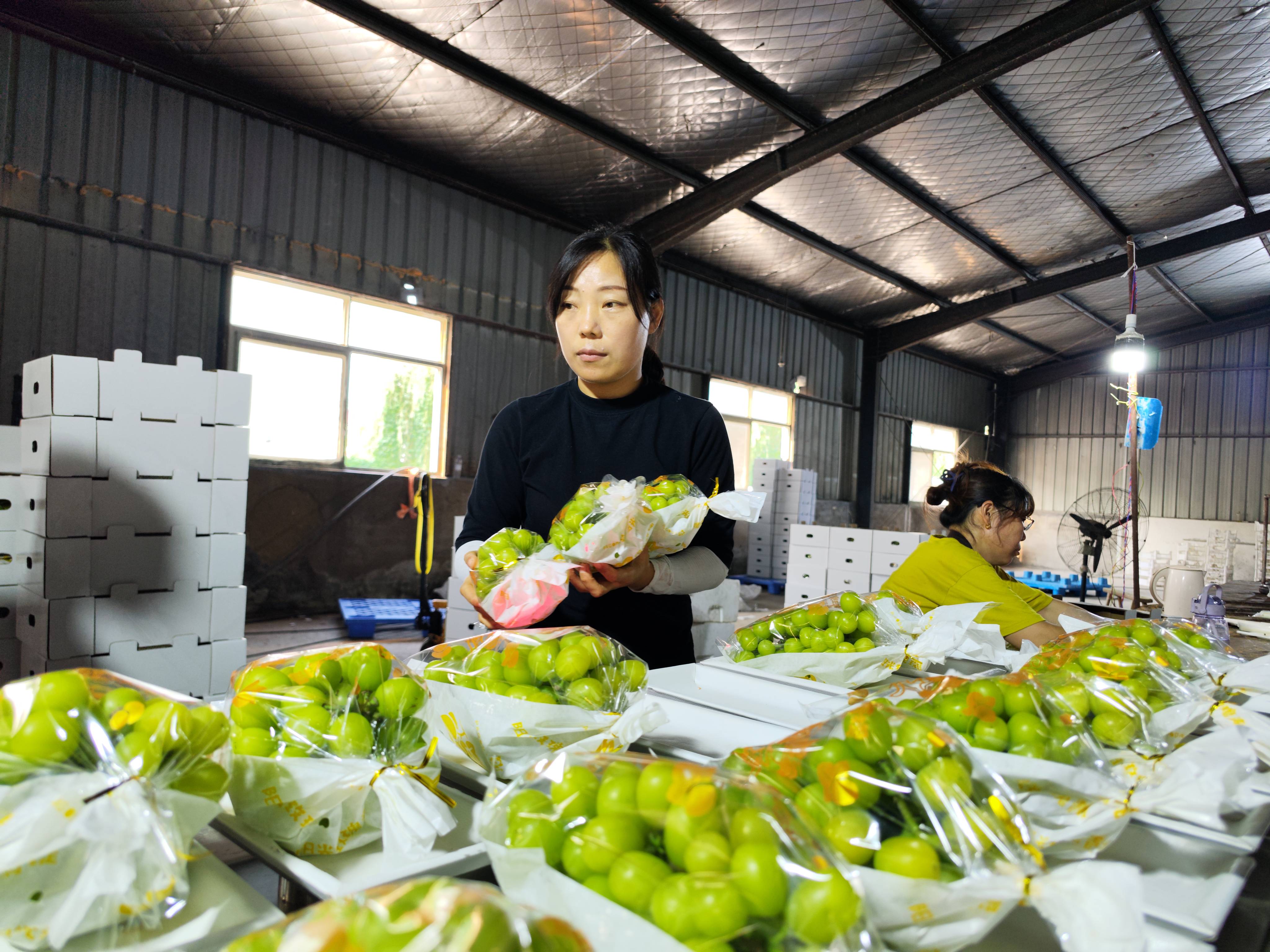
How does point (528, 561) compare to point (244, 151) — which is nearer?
point (528, 561)

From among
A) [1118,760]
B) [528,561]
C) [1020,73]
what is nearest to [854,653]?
[1118,760]

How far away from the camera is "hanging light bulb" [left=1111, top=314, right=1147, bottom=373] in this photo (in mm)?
5113

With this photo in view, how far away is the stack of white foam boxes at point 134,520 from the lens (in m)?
3.21

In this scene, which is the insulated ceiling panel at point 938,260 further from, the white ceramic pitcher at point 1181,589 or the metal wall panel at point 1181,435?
the white ceramic pitcher at point 1181,589

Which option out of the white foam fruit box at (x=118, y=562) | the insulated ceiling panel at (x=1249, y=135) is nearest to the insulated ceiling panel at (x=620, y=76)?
the white foam fruit box at (x=118, y=562)

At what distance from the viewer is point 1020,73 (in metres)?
6.74

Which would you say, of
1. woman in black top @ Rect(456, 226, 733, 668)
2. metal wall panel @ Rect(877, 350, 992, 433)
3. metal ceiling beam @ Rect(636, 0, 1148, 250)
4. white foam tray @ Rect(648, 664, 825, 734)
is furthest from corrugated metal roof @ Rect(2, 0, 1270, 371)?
white foam tray @ Rect(648, 664, 825, 734)

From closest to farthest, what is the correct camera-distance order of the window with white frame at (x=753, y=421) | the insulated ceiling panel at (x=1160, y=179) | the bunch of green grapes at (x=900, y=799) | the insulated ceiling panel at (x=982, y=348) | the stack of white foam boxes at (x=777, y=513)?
1. the bunch of green grapes at (x=900, y=799)
2. the insulated ceiling panel at (x=1160, y=179)
3. the stack of white foam boxes at (x=777, y=513)
4. the window with white frame at (x=753, y=421)
5. the insulated ceiling panel at (x=982, y=348)

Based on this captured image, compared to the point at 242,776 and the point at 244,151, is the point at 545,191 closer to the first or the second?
the point at 244,151

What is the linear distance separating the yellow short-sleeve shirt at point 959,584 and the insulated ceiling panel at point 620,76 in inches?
184

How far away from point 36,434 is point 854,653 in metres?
3.61

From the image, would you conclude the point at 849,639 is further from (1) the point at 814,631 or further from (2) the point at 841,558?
(2) the point at 841,558

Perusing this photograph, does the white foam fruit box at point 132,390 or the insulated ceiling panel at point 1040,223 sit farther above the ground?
the insulated ceiling panel at point 1040,223

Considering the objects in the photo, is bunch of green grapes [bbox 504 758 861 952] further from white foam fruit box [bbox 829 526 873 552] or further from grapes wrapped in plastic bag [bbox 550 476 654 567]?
white foam fruit box [bbox 829 526 873 552]
